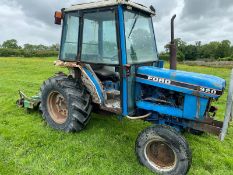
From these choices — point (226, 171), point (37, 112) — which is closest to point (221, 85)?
point (226, 171)

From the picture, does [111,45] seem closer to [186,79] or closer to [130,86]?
[130,86]

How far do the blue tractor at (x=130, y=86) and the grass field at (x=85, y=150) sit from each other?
32cm

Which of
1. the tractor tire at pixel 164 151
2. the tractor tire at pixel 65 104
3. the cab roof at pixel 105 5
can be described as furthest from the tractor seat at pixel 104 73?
the tractor tire at pixel 164 151

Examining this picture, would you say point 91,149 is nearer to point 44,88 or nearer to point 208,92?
point 44,88

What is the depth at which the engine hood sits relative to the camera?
3.83 metres

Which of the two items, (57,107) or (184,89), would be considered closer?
(184,89)

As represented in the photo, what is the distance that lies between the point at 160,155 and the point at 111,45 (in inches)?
79.8

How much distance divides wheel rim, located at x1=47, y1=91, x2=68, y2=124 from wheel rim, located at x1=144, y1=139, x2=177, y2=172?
214 centimetres

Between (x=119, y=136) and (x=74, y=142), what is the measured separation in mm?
935

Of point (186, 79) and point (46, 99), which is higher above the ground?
point (186, 79)

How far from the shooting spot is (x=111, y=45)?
14.8 feet

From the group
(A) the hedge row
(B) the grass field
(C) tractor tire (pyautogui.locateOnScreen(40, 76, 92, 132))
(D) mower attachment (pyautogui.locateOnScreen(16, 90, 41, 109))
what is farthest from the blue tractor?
(A) the hedge row

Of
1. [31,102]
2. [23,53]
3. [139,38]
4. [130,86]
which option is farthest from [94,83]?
[23,53]

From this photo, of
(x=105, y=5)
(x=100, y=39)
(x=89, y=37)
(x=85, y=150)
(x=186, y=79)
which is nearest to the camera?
(x=186, y=79)
